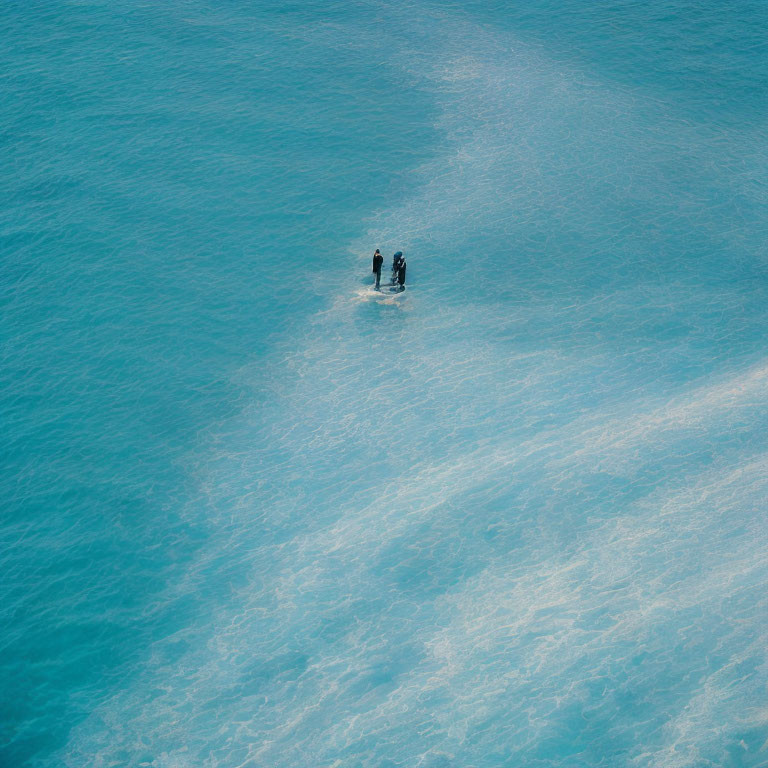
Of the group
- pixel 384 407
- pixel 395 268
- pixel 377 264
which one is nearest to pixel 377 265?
pixel 377 264

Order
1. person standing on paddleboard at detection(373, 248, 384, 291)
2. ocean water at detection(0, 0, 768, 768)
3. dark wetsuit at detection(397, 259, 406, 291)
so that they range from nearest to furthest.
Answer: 1. ocean water at detection(0, 0, 768, 768)
2. person standing on paddleboard at detection(373, 248, 384, 291)
3. dark wetsuit at detection(397, 259, 406, 291)

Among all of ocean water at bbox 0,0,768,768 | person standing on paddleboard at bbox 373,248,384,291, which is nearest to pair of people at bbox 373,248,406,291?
person standing on paddleboard at bbox 373,248,384,291

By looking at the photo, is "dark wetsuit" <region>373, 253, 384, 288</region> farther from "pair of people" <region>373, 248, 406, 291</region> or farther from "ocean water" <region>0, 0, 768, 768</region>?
"ocean water" <region>0, 0, 768, 768</region>

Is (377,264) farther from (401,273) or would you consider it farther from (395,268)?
(401,273)

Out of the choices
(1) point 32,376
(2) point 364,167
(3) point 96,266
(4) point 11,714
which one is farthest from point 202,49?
(4) point 11,714

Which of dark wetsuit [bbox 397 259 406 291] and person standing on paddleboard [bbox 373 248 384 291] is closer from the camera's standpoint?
person standing on paddleboard [bbox 373 248 384 291]

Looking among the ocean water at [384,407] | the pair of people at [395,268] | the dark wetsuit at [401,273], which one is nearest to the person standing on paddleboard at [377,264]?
the pair of people at [395,268]

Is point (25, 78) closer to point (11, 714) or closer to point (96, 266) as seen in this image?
point (96, 266)
